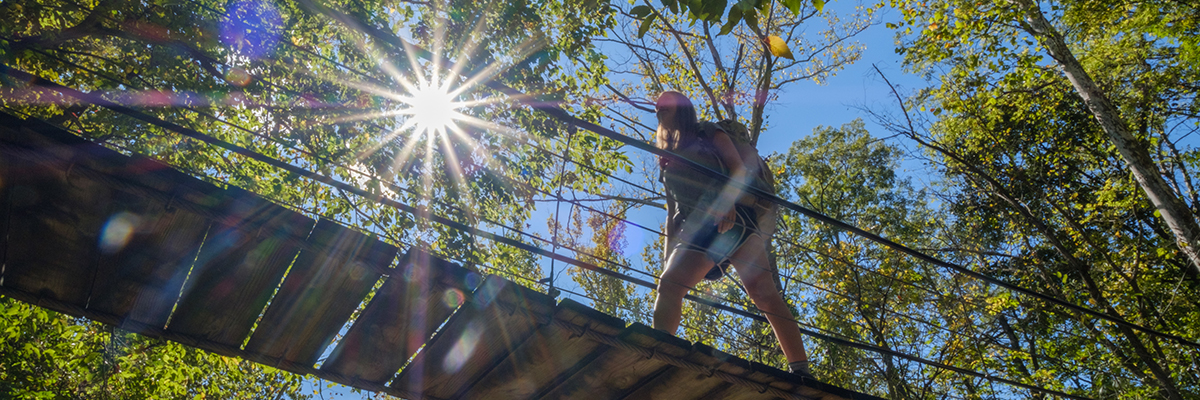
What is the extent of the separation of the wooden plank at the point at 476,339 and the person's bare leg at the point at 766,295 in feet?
3.57

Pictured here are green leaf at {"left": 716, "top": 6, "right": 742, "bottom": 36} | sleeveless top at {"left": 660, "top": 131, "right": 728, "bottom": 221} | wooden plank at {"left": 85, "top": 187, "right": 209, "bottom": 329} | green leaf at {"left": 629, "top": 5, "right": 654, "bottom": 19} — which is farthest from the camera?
sleeveless top at {"left": 660, "top": 131, "right": 728, "bottom": 221}

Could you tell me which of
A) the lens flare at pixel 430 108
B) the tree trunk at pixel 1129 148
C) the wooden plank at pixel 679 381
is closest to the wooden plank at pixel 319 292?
the wooden plank at pixel 679 381

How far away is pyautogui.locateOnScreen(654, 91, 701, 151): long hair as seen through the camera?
117 inches

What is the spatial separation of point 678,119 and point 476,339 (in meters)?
1.46

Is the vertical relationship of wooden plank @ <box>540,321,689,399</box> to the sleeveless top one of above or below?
below

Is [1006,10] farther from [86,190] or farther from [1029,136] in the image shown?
[86,190]

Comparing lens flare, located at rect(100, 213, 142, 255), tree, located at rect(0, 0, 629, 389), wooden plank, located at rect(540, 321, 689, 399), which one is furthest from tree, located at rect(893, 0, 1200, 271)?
lens flare, located at rect(100, 213, 142, 255)

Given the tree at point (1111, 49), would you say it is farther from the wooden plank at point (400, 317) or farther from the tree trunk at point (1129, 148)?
the wooden plank at point (400, 317)

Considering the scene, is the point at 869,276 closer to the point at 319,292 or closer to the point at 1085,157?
the point at 1085,157

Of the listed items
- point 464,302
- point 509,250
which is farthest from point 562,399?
point 509,250

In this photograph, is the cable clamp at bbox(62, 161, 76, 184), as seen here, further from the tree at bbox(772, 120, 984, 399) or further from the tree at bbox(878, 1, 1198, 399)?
the tree at bbox(878, 1, 1198, 399)

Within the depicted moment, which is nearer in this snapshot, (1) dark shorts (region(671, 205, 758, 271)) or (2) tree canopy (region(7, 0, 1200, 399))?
(1) dark shorts (region(671, 205, 758, 271))

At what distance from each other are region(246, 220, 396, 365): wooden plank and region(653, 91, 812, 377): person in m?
1.27

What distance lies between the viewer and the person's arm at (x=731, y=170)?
2703 millimetres
